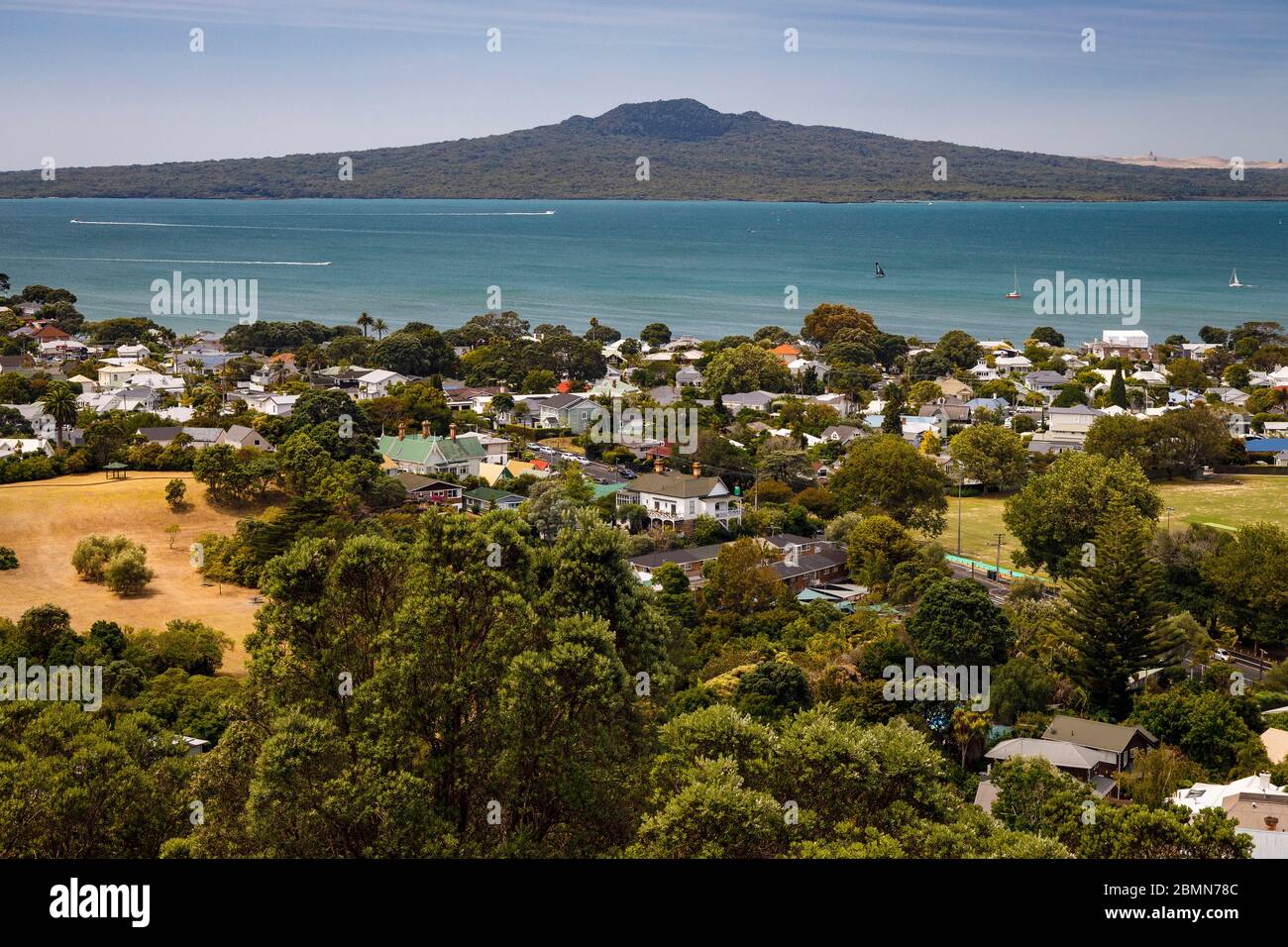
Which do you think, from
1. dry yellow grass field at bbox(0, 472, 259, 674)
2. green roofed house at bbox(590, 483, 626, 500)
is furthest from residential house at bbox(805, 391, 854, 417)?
dry yellow grass field at bbox(0, 472, 259, 674)

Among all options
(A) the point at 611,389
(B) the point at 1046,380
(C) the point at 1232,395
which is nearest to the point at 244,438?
(A) the point at 611,389

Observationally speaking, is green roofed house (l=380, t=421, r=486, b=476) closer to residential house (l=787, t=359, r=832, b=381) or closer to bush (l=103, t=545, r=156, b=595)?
bush (l=103, t=545, r=156, b=595)

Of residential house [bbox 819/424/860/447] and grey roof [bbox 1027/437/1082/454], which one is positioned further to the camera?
residential house [bbox 819/424/860/447]

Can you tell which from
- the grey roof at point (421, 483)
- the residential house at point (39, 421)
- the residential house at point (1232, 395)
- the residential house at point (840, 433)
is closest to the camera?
the grey roof at point (421, 483)

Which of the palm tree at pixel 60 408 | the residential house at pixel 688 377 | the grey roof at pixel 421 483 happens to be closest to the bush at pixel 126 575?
the grey roof at pixel 421 483

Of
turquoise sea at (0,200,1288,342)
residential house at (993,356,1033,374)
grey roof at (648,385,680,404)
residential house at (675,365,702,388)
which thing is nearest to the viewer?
grey roof at (648,385,680,404)

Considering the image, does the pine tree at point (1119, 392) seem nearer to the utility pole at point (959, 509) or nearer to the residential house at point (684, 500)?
the utility pole at point (959, 509)
